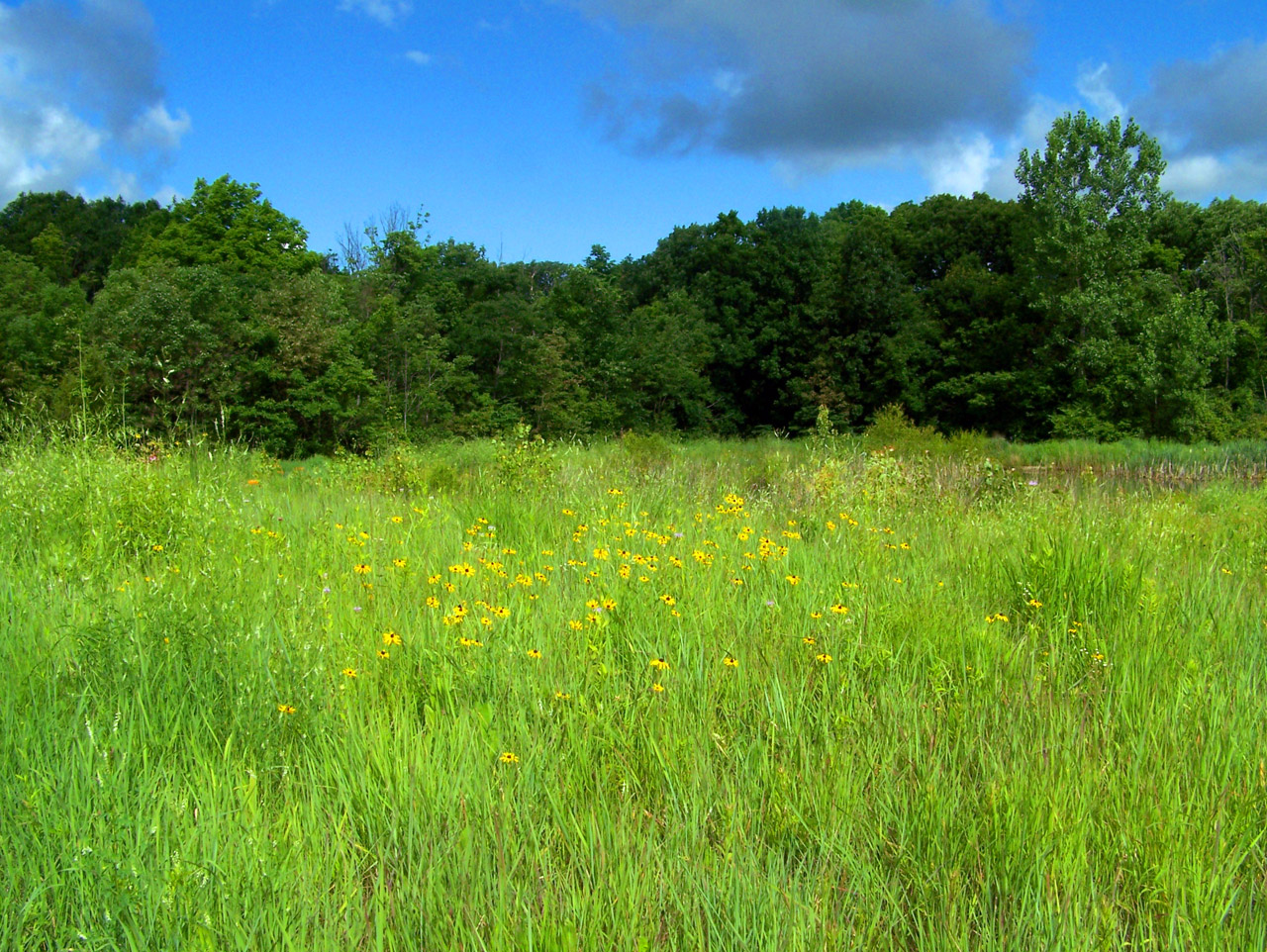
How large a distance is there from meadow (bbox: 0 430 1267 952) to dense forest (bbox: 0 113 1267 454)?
21818 millimetres

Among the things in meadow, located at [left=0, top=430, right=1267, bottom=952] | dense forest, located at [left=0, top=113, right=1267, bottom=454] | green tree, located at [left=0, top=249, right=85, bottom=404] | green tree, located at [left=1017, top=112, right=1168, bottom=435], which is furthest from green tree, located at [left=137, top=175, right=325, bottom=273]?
meadow, located at [left=0, top=430, right=1267, bottom=952]

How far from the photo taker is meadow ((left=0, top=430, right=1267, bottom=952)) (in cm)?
189

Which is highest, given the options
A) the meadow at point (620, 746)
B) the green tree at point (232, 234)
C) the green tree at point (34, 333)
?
the green tree at point (232, 234)

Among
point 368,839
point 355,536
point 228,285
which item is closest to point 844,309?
point 228,285

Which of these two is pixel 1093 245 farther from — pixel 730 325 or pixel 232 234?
pixel 232 234

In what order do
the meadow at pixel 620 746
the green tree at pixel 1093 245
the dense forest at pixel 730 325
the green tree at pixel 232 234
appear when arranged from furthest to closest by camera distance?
the green tree at pixel 232 234 < the green tree at pixel 1093 245 < the dense forest at pixel 730 325 < the meadow at pixel 620 746

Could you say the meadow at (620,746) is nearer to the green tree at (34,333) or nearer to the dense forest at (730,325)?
the dense forest at (730,325)

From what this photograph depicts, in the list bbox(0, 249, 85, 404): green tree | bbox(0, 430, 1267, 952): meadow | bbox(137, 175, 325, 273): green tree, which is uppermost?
bbox(137, 175, 325, 273): green tree

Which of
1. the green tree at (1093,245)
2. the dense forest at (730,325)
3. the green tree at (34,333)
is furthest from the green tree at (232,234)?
the green tree at (1093,245)

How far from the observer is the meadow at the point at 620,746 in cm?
189

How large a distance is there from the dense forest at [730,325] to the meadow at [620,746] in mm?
21818

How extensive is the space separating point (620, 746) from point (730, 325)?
39.7 meters

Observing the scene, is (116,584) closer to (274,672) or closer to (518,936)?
(274,672)

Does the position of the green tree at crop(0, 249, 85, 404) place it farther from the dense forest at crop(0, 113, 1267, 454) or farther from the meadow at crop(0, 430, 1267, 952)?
the meadow at crop(0, 430, 1267, 952)
